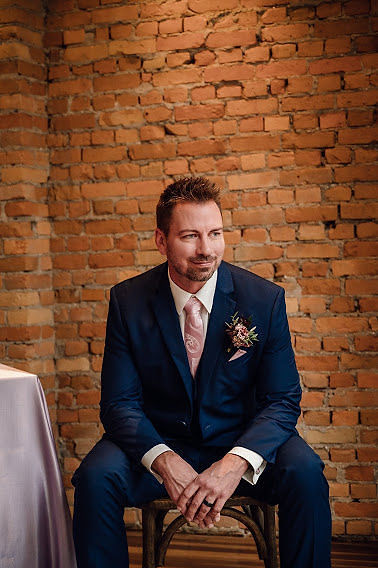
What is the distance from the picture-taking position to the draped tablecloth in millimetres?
1784

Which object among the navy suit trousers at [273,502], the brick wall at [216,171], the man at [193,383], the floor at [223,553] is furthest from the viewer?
the brick wall at [216,171]

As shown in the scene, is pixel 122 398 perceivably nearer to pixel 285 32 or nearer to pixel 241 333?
pixel 241 333

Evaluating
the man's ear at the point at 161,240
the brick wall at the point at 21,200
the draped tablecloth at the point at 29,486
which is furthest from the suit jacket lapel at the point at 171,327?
the brick wall at the point at 21,200

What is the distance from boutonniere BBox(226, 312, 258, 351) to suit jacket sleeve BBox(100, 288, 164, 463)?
342 mm

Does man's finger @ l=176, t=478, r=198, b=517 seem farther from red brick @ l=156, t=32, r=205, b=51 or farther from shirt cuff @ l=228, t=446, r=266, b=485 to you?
red brick @ l=156, t=32, r=205, b=51

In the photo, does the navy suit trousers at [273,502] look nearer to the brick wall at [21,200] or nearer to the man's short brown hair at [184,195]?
the man's short brown hair at [184,195]

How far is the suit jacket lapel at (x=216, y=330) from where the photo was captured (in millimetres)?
2211

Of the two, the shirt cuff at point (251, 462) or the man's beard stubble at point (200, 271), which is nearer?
the shirt cuff at point (251, 462)

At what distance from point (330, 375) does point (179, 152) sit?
1215 mm

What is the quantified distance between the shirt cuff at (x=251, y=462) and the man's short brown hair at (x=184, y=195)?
73 centimetres

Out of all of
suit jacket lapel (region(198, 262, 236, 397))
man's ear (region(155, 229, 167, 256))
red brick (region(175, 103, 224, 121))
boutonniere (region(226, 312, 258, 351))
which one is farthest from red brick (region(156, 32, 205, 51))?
boutonniere (region(226, 312, 258, 351))

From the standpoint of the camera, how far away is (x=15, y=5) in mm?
3148

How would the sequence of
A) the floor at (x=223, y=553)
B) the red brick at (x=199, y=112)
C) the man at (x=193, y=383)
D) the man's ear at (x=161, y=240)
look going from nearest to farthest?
the man at (x=193, y=383) < the man's ear at (x=161, y=240) < the floor at (x=223, y=553) < the red brick at (x=199, y=112)

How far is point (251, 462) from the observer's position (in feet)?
6.59
